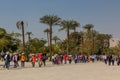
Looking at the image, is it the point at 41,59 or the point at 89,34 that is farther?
the point at 89,34

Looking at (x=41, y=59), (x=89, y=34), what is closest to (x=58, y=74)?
(x=41, y=59)

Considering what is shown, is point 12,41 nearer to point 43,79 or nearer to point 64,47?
point 64,47

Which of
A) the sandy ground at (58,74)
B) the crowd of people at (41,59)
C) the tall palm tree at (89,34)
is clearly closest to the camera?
the sandy ground at (58,74)

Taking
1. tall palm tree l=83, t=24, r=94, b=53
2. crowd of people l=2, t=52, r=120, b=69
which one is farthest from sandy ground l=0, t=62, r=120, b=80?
tall palm tree l=83, t=24, r=94, b=53

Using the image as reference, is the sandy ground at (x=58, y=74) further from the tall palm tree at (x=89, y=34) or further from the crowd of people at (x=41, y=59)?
the tall palm tree at (x=89, y=34)

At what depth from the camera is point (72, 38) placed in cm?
13850

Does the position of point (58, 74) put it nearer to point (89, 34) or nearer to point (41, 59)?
point (41, 59)

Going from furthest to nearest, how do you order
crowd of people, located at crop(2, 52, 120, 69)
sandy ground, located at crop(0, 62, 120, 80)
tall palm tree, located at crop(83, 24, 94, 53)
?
1. tall palm tree, located at crop(83, 24, 94, 53)
2. crowd of people, located at crop(2, 52, 120, 69)
3. sandy ground, located at crop(0, 62, 120, 80)

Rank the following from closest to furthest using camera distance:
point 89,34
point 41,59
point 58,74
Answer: point 58,74
point 41,59
point 89,34

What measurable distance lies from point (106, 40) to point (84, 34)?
15299 mm

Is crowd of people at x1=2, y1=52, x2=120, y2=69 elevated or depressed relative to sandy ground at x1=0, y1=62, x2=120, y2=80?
elevated

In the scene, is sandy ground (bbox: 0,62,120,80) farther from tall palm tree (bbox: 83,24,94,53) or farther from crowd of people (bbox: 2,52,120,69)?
tall palm tree (bbox: 83,24,94,53)

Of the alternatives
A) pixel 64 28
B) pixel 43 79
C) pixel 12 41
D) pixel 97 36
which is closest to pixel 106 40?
pixel 97 36

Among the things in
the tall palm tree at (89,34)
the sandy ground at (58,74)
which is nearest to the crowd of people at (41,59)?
the sandy ground at (58,74)
